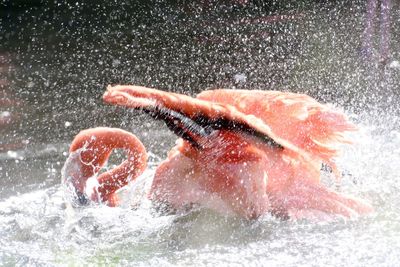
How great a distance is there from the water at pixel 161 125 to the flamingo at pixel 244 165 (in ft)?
0.29

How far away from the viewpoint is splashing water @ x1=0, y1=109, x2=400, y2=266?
340 centimetres

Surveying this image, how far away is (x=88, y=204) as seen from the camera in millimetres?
4004

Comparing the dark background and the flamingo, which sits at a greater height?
the dark background

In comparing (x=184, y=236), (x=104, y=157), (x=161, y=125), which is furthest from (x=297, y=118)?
(x=161, y=125)

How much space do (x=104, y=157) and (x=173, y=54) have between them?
4243 mm

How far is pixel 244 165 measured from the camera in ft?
12.3

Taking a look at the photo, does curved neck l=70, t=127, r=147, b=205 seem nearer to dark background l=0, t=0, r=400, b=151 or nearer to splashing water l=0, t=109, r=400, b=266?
splashing water l=0, t=109, r=400, b=266

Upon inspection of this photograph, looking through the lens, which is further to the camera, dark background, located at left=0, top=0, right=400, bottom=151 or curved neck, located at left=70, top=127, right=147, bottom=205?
dark background, located at left=0, top=0, right=400, bottom=151

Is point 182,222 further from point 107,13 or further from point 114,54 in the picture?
point 107,13

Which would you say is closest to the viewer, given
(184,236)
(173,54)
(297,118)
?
(184,236)

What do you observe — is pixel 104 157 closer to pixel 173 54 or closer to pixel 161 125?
pixel 161 125

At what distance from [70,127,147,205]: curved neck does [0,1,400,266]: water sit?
0.10 metres

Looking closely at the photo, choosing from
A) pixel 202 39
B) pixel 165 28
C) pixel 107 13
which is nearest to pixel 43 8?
pixel 107 13

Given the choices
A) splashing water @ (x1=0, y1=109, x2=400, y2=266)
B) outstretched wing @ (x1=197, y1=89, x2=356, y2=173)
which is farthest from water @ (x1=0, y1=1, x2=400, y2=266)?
outstretched wing @ (x1=197, y1=89, x2=356, y2=173)
